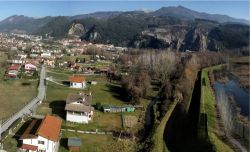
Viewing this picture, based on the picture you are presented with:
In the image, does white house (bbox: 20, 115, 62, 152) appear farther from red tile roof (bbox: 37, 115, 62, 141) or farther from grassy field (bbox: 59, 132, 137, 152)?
grassy field (bbox: 59, 132, 137, 152)

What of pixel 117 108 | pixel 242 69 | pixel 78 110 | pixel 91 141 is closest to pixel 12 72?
pixel 117 108

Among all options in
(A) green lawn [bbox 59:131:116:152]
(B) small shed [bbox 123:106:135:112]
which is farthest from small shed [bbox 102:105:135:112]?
(A) green lawn [bbox 59:131:116:152]

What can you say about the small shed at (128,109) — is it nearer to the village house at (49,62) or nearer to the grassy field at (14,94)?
the grassy field at (14,94)

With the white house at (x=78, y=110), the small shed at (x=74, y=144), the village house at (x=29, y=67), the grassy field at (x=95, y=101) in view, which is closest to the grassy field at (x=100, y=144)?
the small shed at (x=74, y=144)

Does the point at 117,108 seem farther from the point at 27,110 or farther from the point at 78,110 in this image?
the point at 27,110

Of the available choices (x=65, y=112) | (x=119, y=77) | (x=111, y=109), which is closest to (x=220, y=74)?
(x=119, y=77)

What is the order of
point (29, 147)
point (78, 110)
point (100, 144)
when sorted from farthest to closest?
point (78, 110) < point (100, 144) < point (29, 147)
